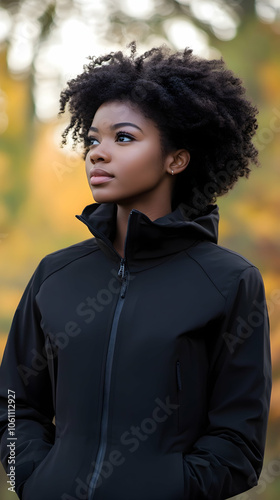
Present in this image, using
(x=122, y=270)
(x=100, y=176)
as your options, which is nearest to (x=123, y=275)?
(x=122, y=270)

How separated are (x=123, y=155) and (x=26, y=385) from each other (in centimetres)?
62

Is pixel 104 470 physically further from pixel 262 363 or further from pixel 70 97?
pixel 70 97

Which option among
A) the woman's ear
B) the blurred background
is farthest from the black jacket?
the blurred background

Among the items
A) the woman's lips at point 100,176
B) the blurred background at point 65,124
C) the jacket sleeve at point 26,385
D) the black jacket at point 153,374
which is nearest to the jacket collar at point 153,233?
the black jacket at point 153,374

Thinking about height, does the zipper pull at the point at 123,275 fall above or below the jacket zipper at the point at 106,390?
above

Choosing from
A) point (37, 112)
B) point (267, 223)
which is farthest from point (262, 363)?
point (37, 112)

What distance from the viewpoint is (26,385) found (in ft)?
5.52

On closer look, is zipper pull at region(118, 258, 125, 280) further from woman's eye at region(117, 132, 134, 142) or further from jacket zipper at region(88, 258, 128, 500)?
woman's eye at region(117, 132, 134, 142)

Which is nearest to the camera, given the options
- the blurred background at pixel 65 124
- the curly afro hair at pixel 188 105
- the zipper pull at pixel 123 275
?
the zipper pull at pixel 123 275

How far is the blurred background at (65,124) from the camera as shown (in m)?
3.49

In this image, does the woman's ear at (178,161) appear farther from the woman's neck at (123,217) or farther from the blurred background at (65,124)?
the blurred background at (65,124)

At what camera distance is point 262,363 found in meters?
1.49

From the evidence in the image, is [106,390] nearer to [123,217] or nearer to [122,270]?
[122,270]

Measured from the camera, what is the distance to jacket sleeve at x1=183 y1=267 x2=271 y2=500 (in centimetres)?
142
